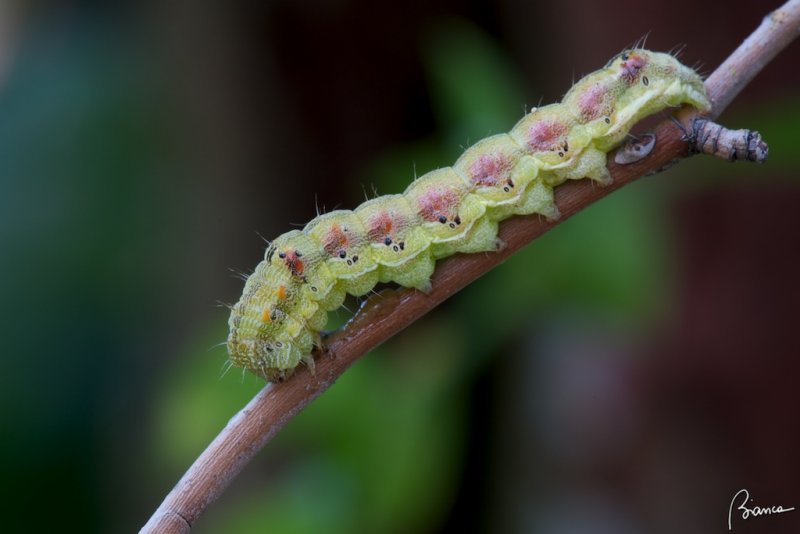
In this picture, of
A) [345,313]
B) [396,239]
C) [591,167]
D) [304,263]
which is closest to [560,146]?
[591,167]

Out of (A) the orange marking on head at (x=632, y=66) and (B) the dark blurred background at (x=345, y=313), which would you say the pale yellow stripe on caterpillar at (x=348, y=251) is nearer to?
(B) the dark blurred background at (x=345, y=313)

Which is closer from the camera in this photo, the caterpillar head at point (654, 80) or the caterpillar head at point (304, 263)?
the caterpillar head at point (654, 80)

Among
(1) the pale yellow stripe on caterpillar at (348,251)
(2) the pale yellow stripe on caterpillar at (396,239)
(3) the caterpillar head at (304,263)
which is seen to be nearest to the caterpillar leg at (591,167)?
(2) the pale yellow stripe on caterpillar at (396,239)

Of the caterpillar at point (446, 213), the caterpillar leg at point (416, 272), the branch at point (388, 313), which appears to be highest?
the caterpillar at point (446, 213)

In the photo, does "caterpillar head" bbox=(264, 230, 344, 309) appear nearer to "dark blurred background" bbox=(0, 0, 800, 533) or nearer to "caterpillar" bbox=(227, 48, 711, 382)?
"caterpillar" bbox=(227, 48, 711, 382)

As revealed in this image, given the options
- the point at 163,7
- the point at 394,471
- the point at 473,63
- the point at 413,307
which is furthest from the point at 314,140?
the point at 413,307

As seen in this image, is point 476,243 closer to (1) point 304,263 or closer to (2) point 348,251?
(2) point 348,251
